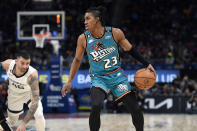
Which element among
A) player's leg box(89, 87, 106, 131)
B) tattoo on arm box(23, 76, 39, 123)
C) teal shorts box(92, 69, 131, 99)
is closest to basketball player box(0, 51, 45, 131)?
tattoo on arm box(23, 76, 39, 123)

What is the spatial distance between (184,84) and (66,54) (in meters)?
5.83

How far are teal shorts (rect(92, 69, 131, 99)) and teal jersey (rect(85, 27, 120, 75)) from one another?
73 mm

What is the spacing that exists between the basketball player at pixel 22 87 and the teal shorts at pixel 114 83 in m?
0.85

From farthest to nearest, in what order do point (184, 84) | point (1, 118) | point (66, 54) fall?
point (66, 54) → point (184, 84) → point (1, 118)

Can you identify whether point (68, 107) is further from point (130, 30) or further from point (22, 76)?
point (130, 30)

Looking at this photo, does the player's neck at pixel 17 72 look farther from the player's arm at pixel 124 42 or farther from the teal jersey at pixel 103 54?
the player's arm at pixel 124 42

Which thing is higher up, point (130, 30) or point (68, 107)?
point (130, 30)

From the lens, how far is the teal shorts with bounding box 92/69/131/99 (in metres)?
5.15

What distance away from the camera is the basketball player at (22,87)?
490 centimetres

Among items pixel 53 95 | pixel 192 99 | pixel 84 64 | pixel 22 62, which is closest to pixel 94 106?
pixel 22 62

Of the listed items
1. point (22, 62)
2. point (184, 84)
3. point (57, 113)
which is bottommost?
point (57, 113)

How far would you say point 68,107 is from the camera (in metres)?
13.3

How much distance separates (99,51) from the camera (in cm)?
524

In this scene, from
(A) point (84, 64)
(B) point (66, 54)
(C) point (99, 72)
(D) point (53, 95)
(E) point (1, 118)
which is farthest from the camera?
(B) point (66, 54)
